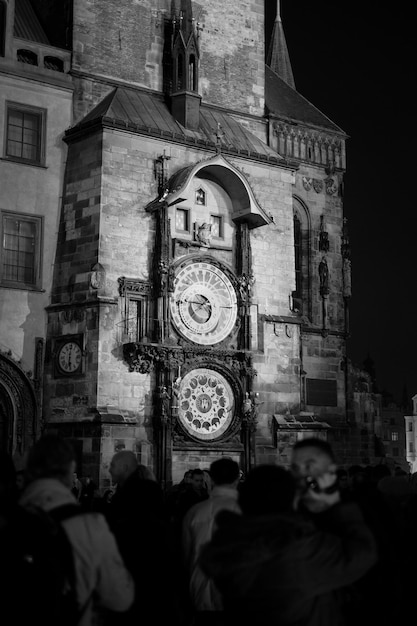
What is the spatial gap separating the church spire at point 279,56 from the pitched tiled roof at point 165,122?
1185 centimetres

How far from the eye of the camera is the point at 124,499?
7219 millimetres

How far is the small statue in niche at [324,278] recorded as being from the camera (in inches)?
1192

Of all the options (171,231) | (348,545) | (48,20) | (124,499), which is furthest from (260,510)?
(48,20)

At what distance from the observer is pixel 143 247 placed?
2403cm

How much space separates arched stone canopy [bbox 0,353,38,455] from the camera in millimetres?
22984

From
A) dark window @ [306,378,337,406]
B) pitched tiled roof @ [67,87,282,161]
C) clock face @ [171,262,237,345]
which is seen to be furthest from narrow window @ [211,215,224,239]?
dark window @ [306,378,337,406]

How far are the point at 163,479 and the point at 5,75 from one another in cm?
1096

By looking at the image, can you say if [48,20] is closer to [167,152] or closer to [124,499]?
[167,152]

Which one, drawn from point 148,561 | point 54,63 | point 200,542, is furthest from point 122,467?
point 54,63

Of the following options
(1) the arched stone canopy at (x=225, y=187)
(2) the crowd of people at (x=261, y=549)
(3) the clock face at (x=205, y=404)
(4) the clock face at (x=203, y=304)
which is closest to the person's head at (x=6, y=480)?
(2) the crowd of people at (x=261, y=549)

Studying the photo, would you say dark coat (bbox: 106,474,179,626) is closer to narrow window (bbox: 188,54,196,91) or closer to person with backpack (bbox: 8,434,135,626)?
person with backpack (bbox: 8,434,135,626)

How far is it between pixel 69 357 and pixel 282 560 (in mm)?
18687

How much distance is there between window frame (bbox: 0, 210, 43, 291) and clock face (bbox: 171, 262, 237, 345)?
3.50 meters

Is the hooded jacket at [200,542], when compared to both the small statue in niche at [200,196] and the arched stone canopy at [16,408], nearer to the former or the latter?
A: the arched stone canopy at [16,408]
